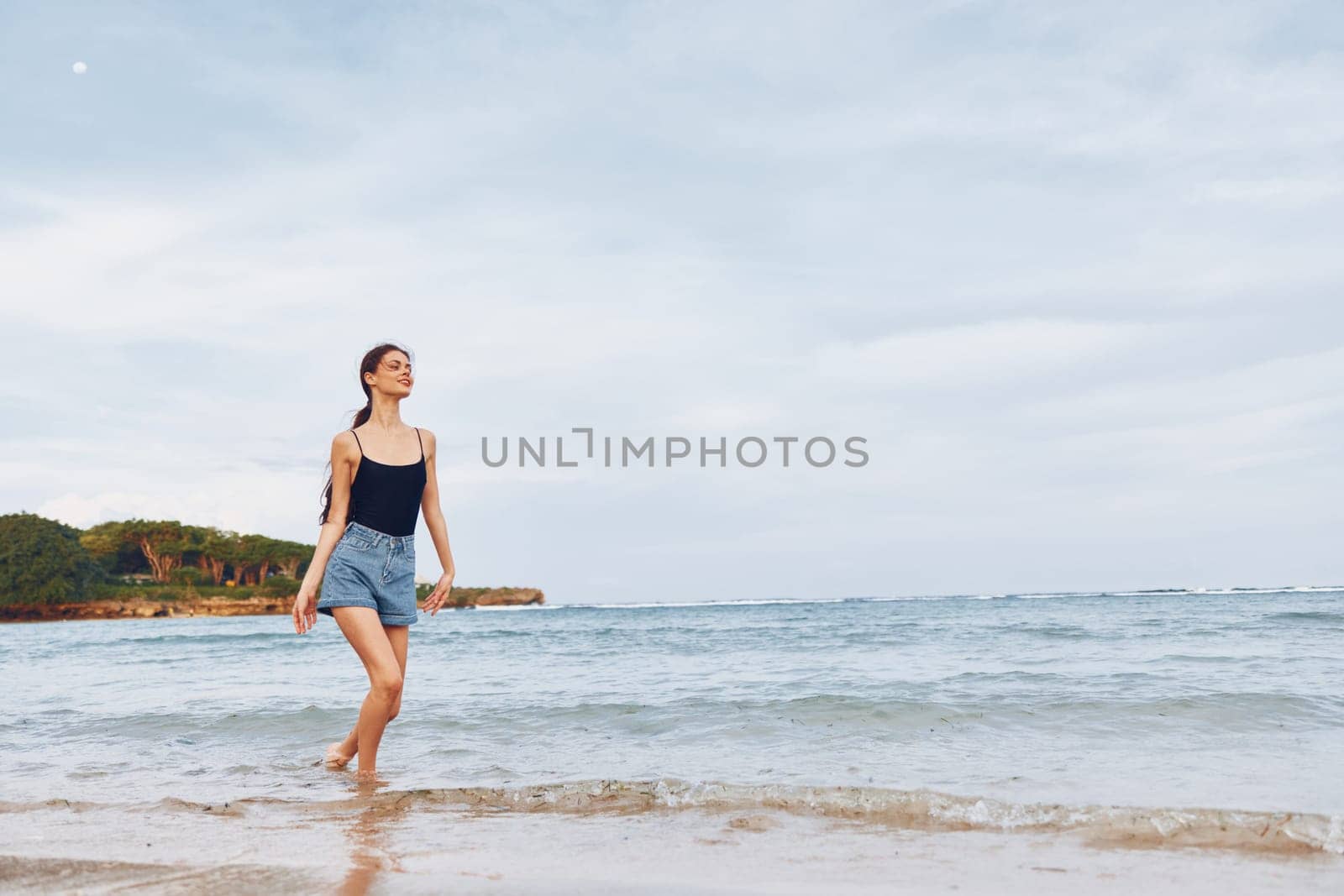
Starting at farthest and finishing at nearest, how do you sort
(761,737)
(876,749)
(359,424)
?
(761,737), (876,749), (359,424)

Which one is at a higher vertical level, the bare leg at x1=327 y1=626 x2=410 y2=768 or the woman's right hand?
the woman's right hand

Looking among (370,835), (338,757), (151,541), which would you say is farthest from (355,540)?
(151,541)

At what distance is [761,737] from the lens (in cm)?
620

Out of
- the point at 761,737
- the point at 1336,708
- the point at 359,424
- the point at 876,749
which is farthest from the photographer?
the point at 1336,708

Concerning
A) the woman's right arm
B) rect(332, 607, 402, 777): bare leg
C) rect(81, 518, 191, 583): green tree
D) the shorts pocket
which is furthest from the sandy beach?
rect(81, 518, 191, 583): green tree

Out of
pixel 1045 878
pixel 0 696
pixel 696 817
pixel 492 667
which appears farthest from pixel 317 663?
pixel 1045 878

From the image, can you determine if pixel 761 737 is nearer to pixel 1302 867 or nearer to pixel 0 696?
pixel 1302 867

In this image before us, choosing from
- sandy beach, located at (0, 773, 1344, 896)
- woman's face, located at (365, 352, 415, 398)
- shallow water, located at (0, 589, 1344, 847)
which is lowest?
shallow water, located at (0, 589, 1344, 847)

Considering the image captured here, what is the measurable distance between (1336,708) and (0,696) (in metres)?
12.1

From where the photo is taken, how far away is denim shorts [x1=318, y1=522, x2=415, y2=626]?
183 inches

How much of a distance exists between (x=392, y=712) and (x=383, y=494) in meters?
1.13

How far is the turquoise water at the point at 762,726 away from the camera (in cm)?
484

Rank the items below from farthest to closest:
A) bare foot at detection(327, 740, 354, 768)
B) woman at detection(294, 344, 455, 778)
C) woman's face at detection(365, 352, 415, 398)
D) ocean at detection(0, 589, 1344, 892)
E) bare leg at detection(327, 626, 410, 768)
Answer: bare foot at detection(327, 740, 354, 768) < bare leg at detection(327, 626, 410, 768) < woman's face at detection(365, 352, 415, 398) < woman at detection(294, 344, 455, 778) < ocean at detection(0, 589, 1344, 892)

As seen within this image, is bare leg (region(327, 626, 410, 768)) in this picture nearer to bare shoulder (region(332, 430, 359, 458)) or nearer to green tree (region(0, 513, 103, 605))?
bare shoulder (region(332, 430, 359, 458))
